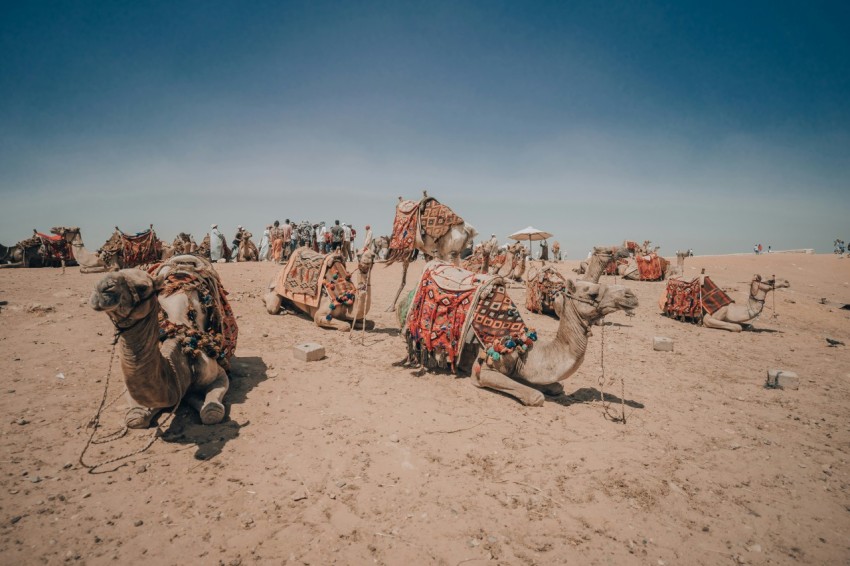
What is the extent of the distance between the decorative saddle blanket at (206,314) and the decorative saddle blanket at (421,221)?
3428mm

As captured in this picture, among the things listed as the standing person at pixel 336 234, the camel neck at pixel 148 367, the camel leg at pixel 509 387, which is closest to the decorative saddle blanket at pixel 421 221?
the camel leg at pixel 509 387

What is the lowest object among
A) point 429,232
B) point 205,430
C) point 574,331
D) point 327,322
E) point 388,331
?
point 205,430

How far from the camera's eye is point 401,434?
457 centimetres

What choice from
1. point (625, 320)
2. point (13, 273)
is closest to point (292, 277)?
point (625, 320)

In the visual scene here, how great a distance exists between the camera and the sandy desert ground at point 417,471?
2932 millimetres

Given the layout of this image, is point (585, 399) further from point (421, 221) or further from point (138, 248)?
point (138, 248)

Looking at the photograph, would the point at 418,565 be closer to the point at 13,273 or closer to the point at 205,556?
the point at 205,556

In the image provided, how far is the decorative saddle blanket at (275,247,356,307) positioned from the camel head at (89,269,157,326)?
5653 millimetres

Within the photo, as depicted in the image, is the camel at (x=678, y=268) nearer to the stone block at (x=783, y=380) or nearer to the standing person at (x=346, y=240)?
the stone block at (x=783, y=380)

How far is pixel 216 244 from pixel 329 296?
15.3 metres

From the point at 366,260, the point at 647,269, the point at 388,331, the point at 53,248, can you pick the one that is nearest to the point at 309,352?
the point at 366,260

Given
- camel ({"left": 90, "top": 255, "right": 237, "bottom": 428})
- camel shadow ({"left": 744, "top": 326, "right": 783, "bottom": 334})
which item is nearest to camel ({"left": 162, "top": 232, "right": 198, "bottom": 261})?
camel ({"left": 90, "top": 255, "right": 237, "bottom": 428})

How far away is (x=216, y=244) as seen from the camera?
21.3m

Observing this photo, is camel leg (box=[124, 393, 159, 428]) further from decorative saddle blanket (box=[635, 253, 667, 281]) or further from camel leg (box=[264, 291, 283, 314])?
decorative saddle blanket (box=[635, 253, 667, 281])
